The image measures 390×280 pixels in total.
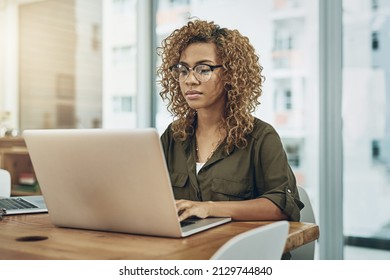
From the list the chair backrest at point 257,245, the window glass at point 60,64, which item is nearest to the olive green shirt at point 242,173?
the chair backrest at point 257,245

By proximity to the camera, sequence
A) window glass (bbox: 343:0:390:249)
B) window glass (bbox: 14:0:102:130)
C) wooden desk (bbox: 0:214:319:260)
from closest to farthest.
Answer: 1. wooden desk (bbox: 0:214:319:260)
2. window glass (bbox: 343:0:390:249)
3. window glass (bbox: 14:0:102:130)

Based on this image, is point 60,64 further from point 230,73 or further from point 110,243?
point 110,243

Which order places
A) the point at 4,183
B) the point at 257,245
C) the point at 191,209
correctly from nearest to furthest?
the point at 257,245 → the point at 191,209 → the point at 4,183

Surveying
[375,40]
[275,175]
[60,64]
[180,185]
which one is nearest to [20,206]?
[180,185]

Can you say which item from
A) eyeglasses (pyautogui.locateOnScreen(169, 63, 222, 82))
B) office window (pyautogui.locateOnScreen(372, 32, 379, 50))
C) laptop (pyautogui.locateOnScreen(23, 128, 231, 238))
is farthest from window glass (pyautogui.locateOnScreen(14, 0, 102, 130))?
laptop (pyautogui.locateOnScreen(23, 128, 231, 238))

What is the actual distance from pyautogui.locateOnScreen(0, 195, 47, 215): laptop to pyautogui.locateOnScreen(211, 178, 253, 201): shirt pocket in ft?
1.72

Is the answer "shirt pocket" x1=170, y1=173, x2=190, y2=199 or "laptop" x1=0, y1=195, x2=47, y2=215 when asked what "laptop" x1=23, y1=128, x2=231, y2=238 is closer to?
"laptop" x1=0, y1=195, x2=47, y2=215

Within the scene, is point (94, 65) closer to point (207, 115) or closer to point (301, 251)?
point (207, 115)

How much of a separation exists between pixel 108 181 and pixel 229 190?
567 millimetres

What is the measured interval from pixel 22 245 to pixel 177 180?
0.69 meters

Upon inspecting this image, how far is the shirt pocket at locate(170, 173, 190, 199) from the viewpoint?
1628mm

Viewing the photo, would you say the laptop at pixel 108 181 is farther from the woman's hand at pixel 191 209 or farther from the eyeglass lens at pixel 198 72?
the eyeglass lens at pixel 198 72

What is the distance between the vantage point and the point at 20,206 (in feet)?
4.83

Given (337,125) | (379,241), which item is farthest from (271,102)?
(379,241)
